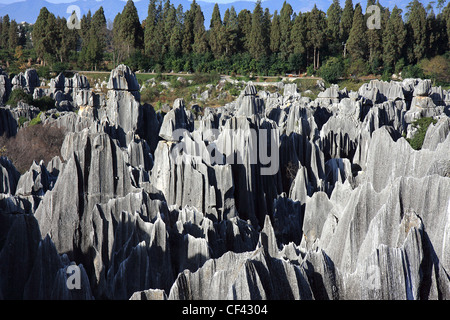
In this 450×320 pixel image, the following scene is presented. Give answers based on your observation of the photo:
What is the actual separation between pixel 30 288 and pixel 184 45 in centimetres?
5851

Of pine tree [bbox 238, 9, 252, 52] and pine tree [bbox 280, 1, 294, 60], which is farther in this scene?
pine tree [bbox 238, 9, 252, 52]

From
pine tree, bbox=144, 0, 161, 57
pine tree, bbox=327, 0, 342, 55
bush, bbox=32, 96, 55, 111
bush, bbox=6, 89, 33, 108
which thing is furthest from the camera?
pine tree, bbox=144, 0, 161, 57

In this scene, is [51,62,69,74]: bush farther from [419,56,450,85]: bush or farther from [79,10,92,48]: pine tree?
[419,56,450,85]: bush

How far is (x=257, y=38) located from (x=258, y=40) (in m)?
0.31

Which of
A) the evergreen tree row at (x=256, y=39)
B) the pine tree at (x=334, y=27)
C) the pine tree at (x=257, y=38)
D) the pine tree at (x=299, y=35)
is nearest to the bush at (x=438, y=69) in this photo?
the evergreen tree row at (x=256, y=39)

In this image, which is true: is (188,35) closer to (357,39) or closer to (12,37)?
(357,39)

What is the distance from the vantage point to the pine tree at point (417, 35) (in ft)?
184

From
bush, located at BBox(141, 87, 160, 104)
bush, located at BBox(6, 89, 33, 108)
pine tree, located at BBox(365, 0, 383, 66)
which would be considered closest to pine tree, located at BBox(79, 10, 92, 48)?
bush, located at BBox(141, 87, 160, 104)

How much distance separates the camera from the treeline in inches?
2234

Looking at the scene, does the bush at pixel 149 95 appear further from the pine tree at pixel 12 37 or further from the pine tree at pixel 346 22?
the pine tree at pixel 12 37

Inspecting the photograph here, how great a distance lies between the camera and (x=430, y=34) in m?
57.3

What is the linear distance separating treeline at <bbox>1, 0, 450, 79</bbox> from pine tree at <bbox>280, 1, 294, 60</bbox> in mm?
116

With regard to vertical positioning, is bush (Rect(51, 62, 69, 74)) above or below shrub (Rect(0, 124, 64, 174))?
above

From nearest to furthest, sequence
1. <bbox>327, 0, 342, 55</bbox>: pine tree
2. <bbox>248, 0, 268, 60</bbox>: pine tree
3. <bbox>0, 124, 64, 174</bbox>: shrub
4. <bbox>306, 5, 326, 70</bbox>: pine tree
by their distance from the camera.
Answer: <bbox>0, 124, 64, 174</bbox>: shrub → <bbox>306, 5, 326, 70</bbox>: pine tree → <bbox>248, 0, 268, 60</bbox>: pine tree → <bbox>327, 0, 342, 55</bbox>: pine tree
